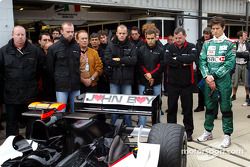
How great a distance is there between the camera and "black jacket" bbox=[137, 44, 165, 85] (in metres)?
5.14

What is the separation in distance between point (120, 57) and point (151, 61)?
20.6 inches

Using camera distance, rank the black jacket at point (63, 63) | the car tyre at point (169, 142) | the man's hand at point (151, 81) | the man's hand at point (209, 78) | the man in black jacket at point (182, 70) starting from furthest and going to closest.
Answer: the man's hand at point (151, 81)
the man in black jacket at point (182, 70)
the black jacket at point (63, 63)
the man's hand at point (209, 78)
the car tyre at point (169, 142)

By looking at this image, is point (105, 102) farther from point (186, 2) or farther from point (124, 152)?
point (186, 2)

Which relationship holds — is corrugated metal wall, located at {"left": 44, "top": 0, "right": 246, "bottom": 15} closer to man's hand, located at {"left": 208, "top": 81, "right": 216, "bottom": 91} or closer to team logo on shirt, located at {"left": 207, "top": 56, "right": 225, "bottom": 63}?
team logo on shirt, located at {"left": 207, "top": 56, "right": 225, "bottom": 63}

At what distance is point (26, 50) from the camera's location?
424cm

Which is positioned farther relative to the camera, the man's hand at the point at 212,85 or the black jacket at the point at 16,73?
the man's hand at the point at 212,85

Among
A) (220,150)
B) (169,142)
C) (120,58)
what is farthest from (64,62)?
(220,150)

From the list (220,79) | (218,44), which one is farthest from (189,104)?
(218,44)

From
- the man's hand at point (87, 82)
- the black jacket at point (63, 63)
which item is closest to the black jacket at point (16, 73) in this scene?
the black jacket at point (63, 63)

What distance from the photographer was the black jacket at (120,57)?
197 inches

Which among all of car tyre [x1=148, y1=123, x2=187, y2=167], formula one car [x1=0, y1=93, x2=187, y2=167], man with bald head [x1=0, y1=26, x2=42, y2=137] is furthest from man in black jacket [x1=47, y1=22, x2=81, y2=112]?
car tyre [x1=148, y1=123, x2=187, y2=167]

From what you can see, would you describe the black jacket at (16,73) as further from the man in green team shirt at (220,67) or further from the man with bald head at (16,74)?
the man in green team shirt at (220,67)

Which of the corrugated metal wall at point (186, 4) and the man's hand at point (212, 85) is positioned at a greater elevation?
the corrugated metal wall at point (186, 4)

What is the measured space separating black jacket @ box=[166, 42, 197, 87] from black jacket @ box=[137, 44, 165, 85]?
1.39 ft
